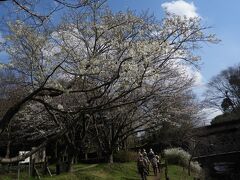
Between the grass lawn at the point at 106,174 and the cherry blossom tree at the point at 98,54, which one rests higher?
the cherry blossom tree at the point at 98,54

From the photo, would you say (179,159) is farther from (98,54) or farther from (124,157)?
(98,54)

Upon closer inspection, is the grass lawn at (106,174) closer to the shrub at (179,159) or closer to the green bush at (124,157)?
the shrub at (179,159)

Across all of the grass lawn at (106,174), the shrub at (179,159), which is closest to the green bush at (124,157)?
the shrub at (179,159)

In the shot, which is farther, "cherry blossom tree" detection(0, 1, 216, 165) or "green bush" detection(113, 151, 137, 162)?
"green bush" detection(113, 151, 137, 162)

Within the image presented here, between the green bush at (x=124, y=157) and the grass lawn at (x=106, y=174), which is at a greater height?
the green bush at (x=124, y=157)

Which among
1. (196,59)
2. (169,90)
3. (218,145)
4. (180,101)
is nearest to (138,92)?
(169,90)

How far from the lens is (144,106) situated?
2970cm

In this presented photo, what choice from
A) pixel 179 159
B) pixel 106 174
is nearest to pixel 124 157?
pixel 179 159

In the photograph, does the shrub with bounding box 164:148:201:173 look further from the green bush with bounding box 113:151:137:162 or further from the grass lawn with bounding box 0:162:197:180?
the grass lawn with bounding box 0:162:197:180

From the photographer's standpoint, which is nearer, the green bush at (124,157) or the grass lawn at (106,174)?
the grass lawn at (106,174)

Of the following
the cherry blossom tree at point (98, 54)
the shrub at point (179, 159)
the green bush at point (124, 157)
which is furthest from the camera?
the shrub at point (179, 159)

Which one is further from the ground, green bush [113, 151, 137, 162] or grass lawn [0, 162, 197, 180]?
green bush [113, 151, 137, 162]

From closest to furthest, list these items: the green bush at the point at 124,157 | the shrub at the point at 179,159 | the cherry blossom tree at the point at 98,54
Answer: the cherry blossom tree at the point at 98,54
the green bush at the point at 124,157
the shrub at the point at 179,159

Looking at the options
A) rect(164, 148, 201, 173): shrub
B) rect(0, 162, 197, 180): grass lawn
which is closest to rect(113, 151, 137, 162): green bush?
rect(164, 148, 201, 173): shrub
